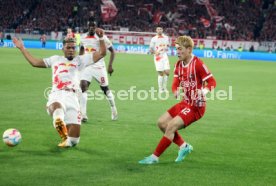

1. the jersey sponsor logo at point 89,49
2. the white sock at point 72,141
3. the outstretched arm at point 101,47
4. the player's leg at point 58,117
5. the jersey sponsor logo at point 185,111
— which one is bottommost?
the white sock at point 72,141

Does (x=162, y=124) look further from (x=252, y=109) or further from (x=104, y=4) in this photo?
(x=104, y=4)

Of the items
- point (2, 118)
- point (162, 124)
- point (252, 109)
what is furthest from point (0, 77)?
point (162, 124)

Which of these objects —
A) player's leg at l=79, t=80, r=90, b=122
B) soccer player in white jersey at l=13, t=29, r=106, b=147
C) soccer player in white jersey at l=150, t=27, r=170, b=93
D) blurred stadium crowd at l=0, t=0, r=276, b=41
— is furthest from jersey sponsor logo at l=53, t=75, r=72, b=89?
blurred stadium crowd at l=0, t=0, r=276, b=41

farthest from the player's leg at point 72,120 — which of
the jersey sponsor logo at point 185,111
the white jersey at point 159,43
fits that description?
the white jersey at point 159,43

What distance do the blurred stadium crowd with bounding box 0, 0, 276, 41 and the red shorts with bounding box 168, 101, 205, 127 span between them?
42.0 metres

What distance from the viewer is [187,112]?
325 inches

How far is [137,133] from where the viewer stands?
1084 cm

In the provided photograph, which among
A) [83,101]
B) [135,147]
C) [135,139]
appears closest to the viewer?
[135,147]

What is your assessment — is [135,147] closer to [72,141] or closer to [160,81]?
[72,141]

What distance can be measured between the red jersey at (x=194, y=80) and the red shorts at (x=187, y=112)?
0.07 meters

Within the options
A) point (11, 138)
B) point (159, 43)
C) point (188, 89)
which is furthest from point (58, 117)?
point (159, 43)

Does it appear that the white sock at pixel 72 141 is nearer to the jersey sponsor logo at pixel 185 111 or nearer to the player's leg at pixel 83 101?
the jersey sponsor logo at pixel 185 111

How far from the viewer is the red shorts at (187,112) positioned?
819cm

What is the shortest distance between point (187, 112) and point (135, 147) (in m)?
1.56
